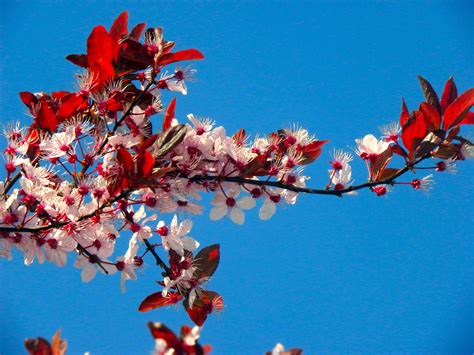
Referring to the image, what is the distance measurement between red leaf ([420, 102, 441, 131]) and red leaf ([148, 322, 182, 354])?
1.08 metres

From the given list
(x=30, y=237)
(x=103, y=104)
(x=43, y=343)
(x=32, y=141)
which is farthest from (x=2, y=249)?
(x=43, y=343)

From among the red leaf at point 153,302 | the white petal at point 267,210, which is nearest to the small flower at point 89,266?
the red leaf at point 153,302

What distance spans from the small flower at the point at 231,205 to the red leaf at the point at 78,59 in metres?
0.54

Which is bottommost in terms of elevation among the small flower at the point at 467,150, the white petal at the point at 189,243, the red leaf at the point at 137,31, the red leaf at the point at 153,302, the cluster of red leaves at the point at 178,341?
the cluster of red leaves at the point at 178,341

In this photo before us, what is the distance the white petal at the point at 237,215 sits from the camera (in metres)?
2.04

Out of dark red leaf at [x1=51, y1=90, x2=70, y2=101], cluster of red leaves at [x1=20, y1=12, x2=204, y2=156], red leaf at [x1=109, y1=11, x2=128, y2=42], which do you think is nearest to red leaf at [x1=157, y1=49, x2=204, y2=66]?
cluster of red leaves at [x1=20, y1=12, x2=204, y2=156]

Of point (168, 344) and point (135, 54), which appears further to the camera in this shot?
point (135, 54)

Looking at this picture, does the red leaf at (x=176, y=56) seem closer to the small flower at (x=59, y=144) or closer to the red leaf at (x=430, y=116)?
the small flower at (x=59, y=144)

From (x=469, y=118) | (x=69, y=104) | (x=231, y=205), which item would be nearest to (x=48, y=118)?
(x=69, y=104)

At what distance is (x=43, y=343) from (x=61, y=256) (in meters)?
0.85

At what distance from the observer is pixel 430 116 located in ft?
6.37

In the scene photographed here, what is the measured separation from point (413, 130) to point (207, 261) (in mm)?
662

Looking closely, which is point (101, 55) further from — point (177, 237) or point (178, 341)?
point (178, 341)

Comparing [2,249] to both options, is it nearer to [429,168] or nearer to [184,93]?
[184,93]
